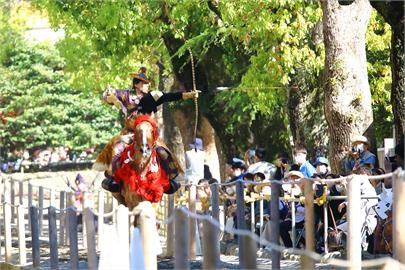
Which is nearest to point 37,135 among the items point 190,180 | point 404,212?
point 190,180

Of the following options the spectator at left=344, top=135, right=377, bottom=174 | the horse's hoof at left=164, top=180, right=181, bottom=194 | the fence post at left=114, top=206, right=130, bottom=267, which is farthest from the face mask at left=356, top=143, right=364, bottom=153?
the fence post at left=114, top=206, right=130, bottom=267

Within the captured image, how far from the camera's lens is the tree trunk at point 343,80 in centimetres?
2220

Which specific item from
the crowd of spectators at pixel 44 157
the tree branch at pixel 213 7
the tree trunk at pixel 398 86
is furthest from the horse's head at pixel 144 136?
the crowd of spectators at pixel 44 157

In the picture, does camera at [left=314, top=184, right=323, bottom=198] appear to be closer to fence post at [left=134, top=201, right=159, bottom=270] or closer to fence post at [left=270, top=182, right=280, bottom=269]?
fence post at [left=270, top=182, right=280, bottom=269]

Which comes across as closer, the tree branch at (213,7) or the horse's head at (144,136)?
the horse's head at (144,136)

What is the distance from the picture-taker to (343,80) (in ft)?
73.4

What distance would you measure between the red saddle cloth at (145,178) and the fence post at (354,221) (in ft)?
17.7

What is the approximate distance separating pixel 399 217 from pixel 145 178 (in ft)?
24.9

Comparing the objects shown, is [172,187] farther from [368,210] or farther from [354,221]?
[354,221]

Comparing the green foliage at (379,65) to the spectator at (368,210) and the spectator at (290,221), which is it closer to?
the spectator at (290,221)

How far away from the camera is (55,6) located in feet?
101

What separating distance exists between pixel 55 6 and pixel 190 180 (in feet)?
20.9

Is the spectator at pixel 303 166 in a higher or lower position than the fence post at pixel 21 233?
higher

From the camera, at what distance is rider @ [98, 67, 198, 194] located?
20.1 meters
